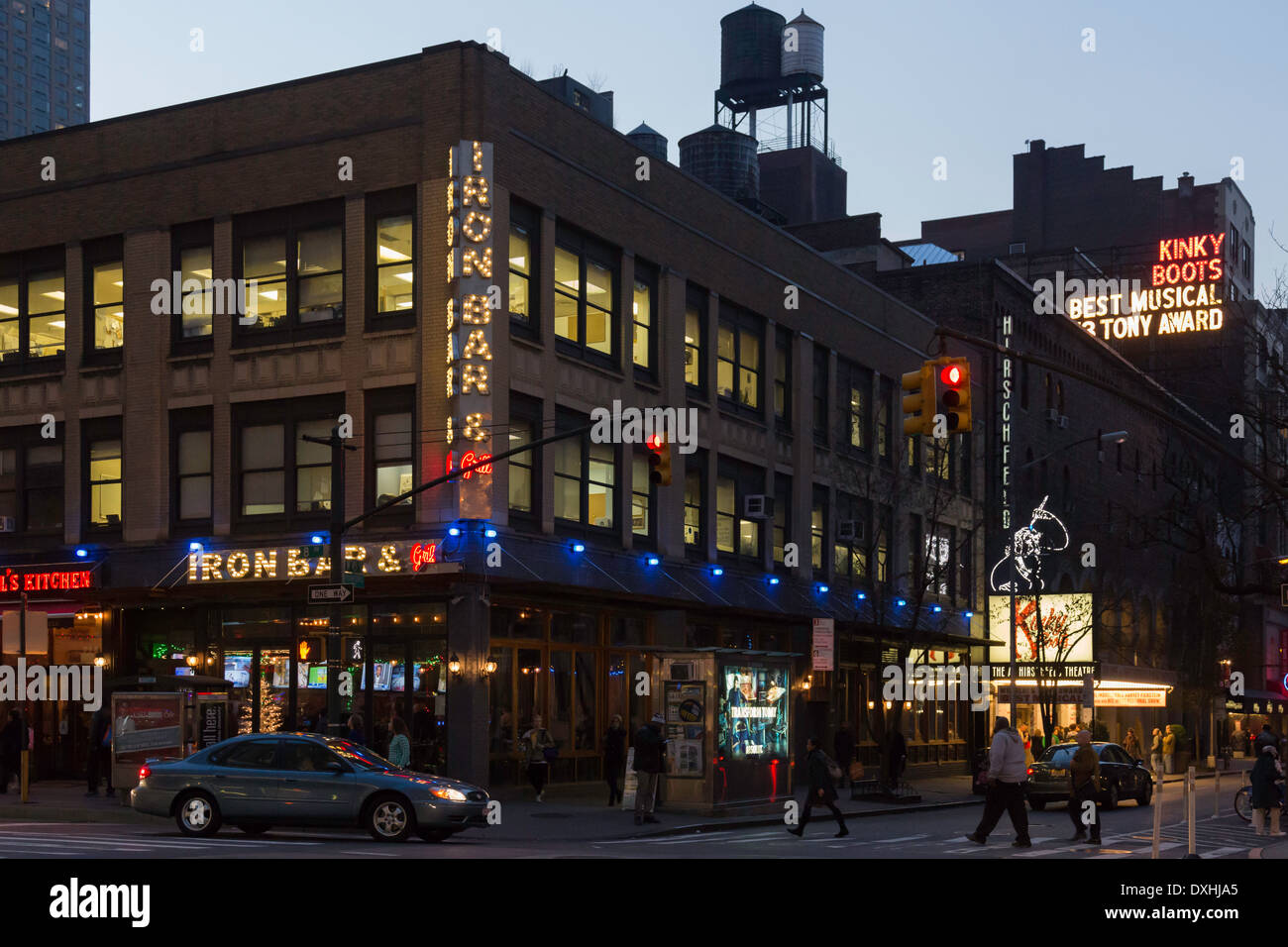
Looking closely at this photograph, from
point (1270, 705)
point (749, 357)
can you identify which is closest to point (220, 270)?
point (749, 357)

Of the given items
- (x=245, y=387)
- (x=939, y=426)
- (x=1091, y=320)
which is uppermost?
(x=1091, y=320)

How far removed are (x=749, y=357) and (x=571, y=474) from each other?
9822 mm

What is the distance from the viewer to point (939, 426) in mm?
20188

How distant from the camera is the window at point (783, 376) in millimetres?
46281

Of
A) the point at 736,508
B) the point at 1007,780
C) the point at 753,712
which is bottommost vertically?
the point at 1007,780

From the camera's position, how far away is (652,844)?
25.6 m

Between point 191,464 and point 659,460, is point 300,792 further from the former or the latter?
point 191,464

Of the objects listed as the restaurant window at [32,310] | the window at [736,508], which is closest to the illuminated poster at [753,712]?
the window at [736,508]

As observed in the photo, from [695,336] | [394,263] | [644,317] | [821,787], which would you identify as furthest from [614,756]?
[695,336]

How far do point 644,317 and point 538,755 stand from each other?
11942 mm

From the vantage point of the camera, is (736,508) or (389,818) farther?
(736,508)

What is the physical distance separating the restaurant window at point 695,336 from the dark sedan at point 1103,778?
12.4 meters

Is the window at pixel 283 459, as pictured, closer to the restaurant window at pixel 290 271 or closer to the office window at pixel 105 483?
the restaurant window at pixel 290 271
